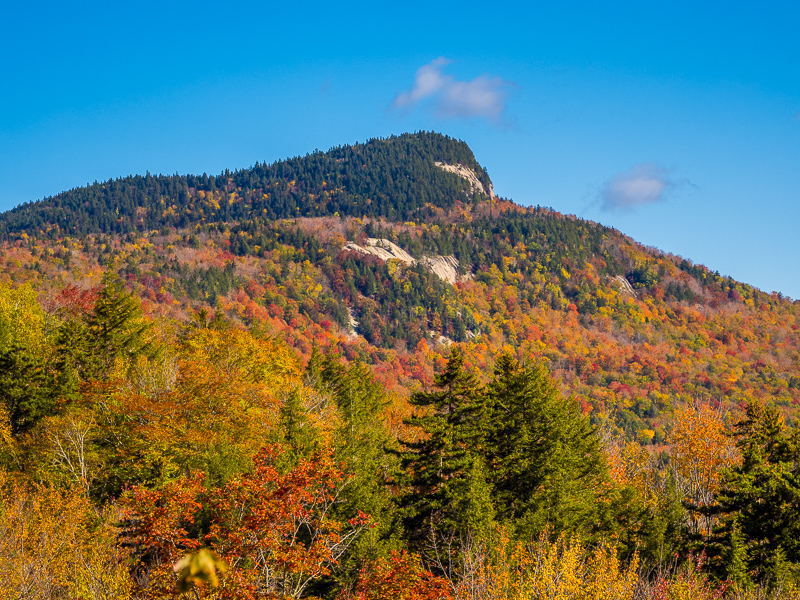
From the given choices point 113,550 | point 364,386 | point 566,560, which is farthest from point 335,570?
point 364,386

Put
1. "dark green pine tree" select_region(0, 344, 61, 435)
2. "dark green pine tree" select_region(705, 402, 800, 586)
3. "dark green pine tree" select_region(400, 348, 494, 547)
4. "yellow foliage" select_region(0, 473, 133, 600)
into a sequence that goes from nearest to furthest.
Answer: "yellow foliage" select_region(0, 473, 133, 600), "dark green pine tree" select_region(705, 402, 800, 586), "dark green pine tree" select_region(400, 348, 494, 547), "dark green pine tree" select_region(0, 344, 61, 435)

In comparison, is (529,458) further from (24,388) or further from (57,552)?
(24,388)

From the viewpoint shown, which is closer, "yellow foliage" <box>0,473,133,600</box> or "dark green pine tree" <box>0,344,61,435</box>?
"yellow foliage" <box>0,473,133,600</box>

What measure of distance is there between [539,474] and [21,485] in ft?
90.9

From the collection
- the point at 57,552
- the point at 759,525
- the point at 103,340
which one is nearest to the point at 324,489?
the point at 57,552

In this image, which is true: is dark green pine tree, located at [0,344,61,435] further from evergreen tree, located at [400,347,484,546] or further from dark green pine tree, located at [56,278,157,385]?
evergreen tree, located at [400,347,484,546]

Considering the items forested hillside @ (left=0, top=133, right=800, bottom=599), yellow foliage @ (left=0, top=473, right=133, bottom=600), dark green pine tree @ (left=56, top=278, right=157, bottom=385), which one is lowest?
yellow foliage @ (left=0, top=473, right=133, bottom=600)

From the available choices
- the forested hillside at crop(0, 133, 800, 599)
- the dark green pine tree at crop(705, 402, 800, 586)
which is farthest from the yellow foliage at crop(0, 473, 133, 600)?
the dark green pine tree at crop(705, 402, 800, 586)

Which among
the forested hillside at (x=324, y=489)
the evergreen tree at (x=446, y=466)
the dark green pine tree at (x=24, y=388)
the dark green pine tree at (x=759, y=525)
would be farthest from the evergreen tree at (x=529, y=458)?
the dark green pine tree at (x=24, y=388)

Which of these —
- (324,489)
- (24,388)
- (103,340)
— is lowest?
(324,489)

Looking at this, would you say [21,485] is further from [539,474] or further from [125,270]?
[125,270]

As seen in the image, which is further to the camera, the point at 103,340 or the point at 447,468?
the point at 103,340

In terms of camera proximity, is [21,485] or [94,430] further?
[94,430]

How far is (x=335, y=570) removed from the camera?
27906 mm
